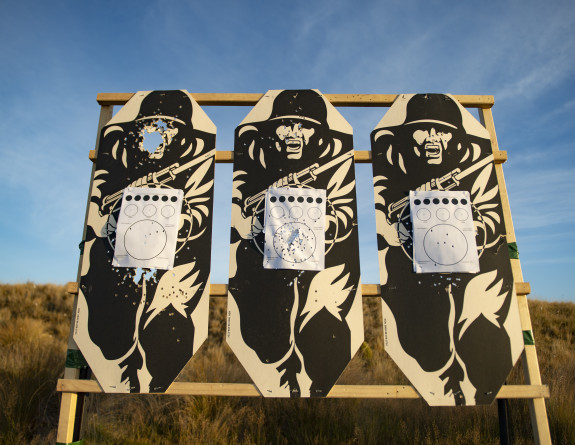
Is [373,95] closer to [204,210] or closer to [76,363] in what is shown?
[204,210]

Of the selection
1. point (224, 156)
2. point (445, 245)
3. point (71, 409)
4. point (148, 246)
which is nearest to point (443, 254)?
point (445, 245)

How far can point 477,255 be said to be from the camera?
200 cm

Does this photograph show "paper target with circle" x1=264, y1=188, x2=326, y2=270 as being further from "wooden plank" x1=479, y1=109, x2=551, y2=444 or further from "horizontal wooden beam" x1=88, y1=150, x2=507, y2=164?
"wooden plank" x1=479, y1=109, x2=551, y2=444

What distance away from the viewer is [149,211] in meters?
2.08

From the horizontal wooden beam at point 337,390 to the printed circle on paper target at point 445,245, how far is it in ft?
2.37

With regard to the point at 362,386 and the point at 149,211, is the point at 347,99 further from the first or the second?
the point at 362,386

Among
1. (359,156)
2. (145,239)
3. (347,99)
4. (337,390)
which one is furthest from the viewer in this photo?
(347,99)

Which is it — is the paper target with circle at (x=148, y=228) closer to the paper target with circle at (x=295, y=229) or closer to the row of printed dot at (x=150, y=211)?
the row of printed dot at (x=150, y=211)

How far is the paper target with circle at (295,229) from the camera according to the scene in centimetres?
196

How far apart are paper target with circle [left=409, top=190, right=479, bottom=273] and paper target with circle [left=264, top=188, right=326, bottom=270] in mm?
566

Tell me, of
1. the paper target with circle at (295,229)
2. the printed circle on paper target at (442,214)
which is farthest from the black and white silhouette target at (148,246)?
the printed circle on paper target at (442,214)

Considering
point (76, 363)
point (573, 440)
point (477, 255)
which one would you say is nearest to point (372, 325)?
point (573, 440)

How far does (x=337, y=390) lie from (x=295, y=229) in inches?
35.3

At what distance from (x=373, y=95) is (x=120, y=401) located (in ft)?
10.0
